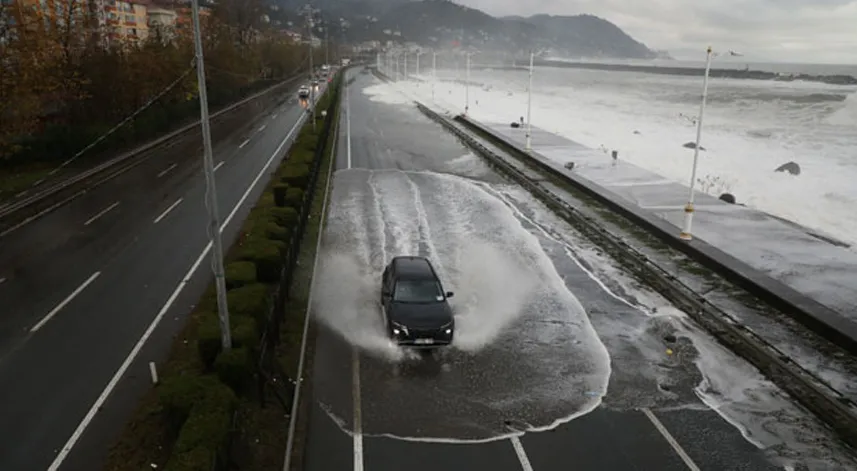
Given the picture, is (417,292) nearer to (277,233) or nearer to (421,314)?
(421,314)

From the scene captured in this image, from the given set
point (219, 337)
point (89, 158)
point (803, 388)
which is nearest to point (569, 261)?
point (803, 388)

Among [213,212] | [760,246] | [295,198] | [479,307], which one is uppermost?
[213,212]

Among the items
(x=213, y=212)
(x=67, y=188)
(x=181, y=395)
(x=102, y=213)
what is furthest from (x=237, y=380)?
(x=67, y=188)

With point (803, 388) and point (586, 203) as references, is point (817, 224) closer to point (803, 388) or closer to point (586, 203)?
point (586, 203)

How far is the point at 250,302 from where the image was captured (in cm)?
1507

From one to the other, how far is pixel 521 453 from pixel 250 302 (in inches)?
290

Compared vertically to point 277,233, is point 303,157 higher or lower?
higher

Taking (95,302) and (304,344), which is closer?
(304,344)

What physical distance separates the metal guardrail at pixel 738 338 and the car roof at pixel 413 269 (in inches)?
298

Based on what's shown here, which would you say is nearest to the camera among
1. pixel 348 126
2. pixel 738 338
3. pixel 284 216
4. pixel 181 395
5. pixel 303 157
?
pixel 181 395

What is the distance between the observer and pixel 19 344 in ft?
50.6

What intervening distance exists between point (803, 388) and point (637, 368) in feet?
11.4

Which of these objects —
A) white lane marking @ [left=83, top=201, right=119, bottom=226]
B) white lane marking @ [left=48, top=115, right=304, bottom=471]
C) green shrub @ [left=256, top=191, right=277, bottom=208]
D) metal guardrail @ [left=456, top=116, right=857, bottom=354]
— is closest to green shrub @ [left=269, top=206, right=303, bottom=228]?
white lane marking @ [left=48, top=115, right=304, bottom=471]

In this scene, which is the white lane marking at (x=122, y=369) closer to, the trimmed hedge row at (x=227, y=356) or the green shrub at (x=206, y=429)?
the trimmed hedge row at (x=227, y=356)
